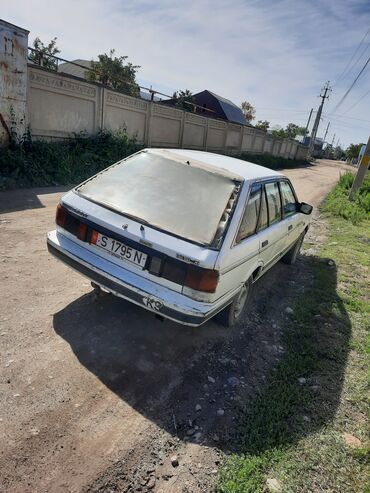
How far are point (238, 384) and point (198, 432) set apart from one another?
653 millimetres

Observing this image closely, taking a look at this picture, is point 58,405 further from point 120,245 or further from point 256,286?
point 256,286

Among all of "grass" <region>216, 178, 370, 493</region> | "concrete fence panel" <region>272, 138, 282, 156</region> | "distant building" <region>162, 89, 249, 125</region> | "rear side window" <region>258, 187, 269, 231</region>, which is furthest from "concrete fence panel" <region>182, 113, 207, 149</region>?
"distant building" <region>162, 89, 249, 125</region>

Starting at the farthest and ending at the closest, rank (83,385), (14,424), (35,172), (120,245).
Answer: (35,172)
(120,245)
(83,385)
(14,424)

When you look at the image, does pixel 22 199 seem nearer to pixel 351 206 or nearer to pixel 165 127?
pixel 165 127

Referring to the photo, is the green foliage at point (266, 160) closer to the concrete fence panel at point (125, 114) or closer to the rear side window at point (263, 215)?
the concrete fence panel at point (125, 114)

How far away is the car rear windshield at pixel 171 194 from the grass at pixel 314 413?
1.44 meters

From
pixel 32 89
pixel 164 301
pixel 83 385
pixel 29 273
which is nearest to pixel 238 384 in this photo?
pixel 164 301

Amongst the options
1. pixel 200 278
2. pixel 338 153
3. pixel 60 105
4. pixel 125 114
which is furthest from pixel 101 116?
pixel 338 153

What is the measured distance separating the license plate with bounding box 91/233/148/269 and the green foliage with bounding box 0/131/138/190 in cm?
583

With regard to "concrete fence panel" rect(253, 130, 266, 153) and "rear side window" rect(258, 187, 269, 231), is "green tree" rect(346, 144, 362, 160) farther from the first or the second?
"rear side window" rect(258, 187, 269, 231)

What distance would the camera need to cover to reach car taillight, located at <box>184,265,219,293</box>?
8.29 ft

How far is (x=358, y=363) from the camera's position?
3.39 meters

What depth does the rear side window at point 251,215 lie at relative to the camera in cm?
302

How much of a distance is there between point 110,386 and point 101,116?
11126 mm
